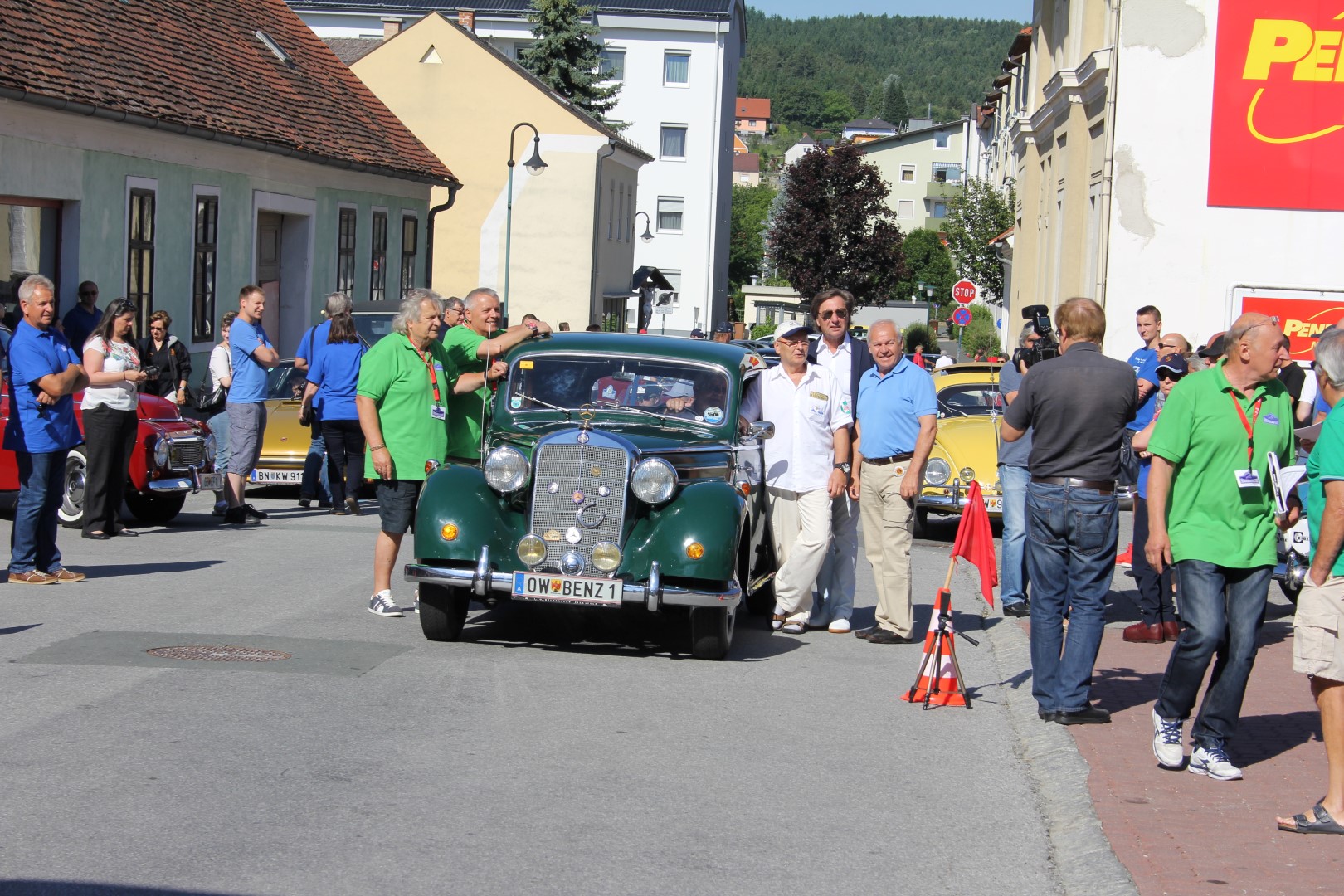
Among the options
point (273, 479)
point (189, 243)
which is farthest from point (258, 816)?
point (189, 243)

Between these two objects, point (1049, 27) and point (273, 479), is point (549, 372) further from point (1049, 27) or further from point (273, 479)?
point (1049, 27)

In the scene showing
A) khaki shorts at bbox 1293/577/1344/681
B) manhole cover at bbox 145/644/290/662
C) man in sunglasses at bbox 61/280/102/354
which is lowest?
manhole cover at bbox 145/644/290/662

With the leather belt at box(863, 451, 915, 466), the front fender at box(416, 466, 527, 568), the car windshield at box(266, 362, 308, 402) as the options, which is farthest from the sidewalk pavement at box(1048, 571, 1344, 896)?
the car windshield at box(266, 362, 308, 402)

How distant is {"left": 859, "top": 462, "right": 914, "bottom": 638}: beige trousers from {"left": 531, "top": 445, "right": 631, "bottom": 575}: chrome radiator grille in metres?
1.82

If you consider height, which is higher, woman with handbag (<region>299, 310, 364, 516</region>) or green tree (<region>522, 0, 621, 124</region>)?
green tree (<region>522, 0, 621, 124</region>)

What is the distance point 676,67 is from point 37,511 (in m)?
64.9

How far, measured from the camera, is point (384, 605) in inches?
370

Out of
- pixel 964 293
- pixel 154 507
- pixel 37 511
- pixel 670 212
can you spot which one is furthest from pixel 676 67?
pixel 37 511

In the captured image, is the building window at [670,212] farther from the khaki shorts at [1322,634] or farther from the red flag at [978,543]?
the khaki shorts at [1322,634]

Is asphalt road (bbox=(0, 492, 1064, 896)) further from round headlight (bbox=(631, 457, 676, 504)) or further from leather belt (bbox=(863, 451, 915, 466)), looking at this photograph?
leather belt (bbox=(863, 451, 915, 466))

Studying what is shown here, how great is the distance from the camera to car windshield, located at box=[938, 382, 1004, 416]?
56.5 ft

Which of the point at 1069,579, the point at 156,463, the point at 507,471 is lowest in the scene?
the point at 156,463

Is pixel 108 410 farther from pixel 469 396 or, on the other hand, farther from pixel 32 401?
pixel 469 396

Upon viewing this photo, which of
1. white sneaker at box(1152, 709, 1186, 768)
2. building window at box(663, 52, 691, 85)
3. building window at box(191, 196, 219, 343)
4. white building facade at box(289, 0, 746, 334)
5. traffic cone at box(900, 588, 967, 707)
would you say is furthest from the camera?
building window at box(663, 52, 691, 85)
